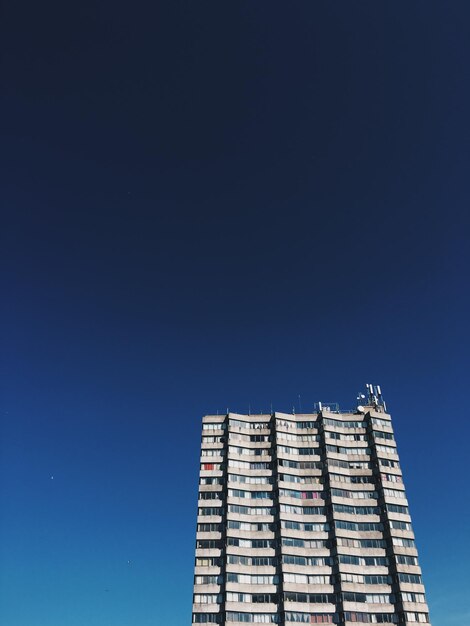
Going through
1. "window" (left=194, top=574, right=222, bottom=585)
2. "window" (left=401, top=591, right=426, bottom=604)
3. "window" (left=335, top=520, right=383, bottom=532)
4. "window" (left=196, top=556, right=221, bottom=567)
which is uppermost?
"window" (left=335, top=520, right=383, bottom=532)

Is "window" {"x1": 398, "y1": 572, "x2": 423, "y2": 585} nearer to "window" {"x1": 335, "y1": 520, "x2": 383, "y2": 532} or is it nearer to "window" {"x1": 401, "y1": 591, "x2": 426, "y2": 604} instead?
"window" {"x1": 401, "y1": 591, "x2": 426, "y2": 604}

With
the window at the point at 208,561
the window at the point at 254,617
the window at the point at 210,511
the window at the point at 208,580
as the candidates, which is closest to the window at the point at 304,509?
the window at the point at 210,511

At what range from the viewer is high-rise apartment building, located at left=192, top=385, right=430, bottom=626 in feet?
335

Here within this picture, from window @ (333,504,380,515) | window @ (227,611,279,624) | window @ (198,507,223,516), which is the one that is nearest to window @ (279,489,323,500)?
window @ (333,504,380,515)

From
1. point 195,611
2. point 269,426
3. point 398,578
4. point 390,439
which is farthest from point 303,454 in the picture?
point 195,611

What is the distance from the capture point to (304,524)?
369 feet

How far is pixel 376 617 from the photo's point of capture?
101 metres

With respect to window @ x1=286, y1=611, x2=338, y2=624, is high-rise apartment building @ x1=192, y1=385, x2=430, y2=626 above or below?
above

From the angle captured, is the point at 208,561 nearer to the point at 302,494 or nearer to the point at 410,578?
the point at 302,494

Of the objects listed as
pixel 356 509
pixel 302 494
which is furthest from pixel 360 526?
pixel 302 494

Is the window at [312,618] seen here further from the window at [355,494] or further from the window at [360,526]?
the window at [355,494]

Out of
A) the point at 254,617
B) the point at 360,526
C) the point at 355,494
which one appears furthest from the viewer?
the point at 355,494

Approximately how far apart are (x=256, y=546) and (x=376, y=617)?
27.6 metres

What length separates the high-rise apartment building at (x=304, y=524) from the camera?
102250 millimetres
